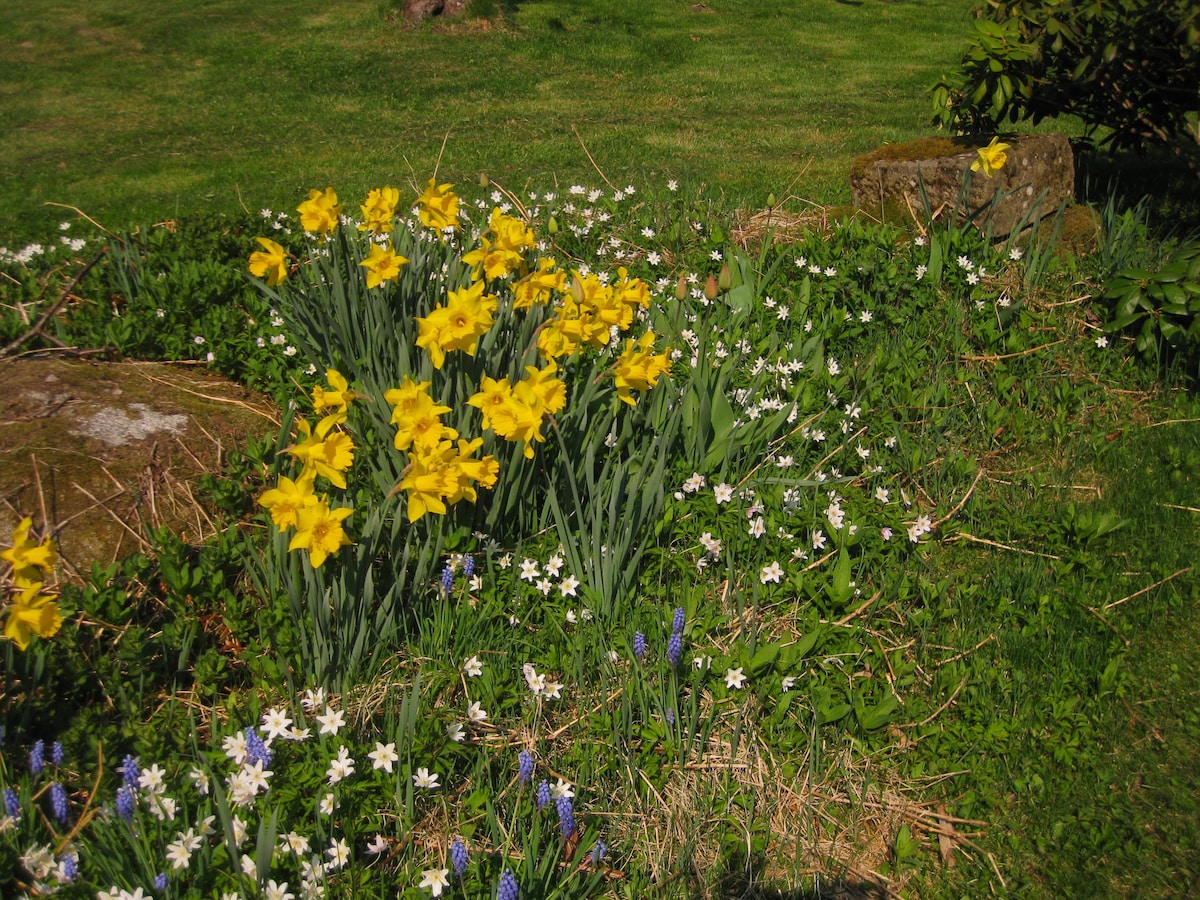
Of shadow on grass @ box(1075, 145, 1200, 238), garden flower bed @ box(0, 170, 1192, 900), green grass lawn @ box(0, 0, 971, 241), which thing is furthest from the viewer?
green grass lawn @ box(0, 0, 971, 241)

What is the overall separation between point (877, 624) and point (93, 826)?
215 centimetres

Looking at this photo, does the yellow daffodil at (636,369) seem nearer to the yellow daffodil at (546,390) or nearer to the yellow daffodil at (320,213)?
the yellow daffodil at (546,390)

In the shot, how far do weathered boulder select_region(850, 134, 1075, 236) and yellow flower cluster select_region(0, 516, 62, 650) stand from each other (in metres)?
4.19

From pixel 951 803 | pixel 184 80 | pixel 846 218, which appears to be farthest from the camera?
pixel 184 80

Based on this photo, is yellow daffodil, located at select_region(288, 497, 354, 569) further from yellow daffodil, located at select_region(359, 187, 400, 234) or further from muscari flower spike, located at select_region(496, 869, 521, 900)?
yellow daffodil, located at select_region(359, 187, 400, 234)

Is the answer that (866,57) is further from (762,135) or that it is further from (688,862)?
(688,862)

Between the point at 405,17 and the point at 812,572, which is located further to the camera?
the point at 405,17

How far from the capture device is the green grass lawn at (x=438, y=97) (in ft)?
23.1

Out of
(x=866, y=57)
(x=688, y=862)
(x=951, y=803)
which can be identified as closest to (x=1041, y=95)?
(x=951, y=803)

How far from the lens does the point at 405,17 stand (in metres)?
11.5

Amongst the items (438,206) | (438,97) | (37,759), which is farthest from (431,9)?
(37,759)

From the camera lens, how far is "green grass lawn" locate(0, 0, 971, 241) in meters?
7.04

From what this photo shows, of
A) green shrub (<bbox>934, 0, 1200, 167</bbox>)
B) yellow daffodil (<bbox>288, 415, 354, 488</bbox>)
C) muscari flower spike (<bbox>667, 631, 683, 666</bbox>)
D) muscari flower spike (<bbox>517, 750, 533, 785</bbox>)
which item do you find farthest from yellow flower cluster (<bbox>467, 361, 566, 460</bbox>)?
green shrub (<bbox>934, 0, 1200, 167</bbox>)

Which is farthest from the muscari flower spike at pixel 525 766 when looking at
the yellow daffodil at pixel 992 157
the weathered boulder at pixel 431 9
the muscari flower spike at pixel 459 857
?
the weathered boulder at pixel 431 9
